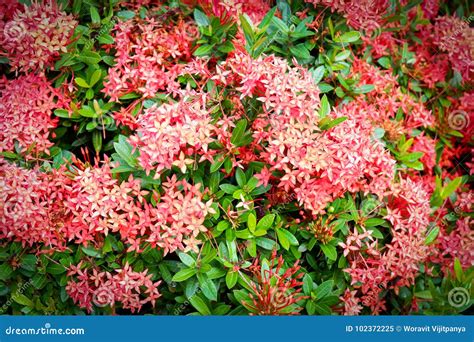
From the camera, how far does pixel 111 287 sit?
1.85 meters

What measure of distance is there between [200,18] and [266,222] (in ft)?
2.55

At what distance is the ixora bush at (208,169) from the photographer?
5.88 feet

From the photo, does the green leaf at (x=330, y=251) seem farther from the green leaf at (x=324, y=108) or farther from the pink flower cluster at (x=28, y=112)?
the pink flower cluster at (x=28, y=112)

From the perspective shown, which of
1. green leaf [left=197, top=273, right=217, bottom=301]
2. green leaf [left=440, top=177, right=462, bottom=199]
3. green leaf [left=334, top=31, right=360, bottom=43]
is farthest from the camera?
green leaf [left=440, top=177, right=462, bottom=199]

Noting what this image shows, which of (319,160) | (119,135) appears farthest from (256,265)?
(119,135)

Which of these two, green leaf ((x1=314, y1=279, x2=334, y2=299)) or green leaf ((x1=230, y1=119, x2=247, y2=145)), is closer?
green leaf ((x1=230, y1=119, x2=247, y2=145))

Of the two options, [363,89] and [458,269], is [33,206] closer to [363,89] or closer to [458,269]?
[363,89]

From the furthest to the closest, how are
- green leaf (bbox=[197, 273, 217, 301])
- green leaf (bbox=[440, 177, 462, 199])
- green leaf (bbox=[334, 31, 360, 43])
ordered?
green leaf (bbox=[440, 177, 462, 199]) → green leaf (bbox=[334, 31, 360, 43]) → green leaf (bbox=[197, 273, 217, 301])

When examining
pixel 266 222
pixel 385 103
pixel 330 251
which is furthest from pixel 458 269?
pixel 266 222

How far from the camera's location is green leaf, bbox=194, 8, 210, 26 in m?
1.95

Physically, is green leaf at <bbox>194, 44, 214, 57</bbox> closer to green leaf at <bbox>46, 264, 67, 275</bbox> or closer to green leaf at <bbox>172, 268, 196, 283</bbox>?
green leaf at <bbox>172, 268, 196, 283</bbox>

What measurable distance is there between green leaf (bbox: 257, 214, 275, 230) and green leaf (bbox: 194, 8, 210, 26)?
737 millimetres

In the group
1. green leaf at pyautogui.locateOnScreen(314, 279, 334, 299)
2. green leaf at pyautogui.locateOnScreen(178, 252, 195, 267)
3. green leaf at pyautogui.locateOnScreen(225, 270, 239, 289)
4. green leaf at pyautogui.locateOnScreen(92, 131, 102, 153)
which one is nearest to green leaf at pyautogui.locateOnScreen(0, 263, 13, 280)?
green leaf at pyautogui.locateOnScreen(92, 131, 102, 153)

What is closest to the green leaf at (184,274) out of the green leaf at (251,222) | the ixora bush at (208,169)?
the ixora bush at (208,169)
